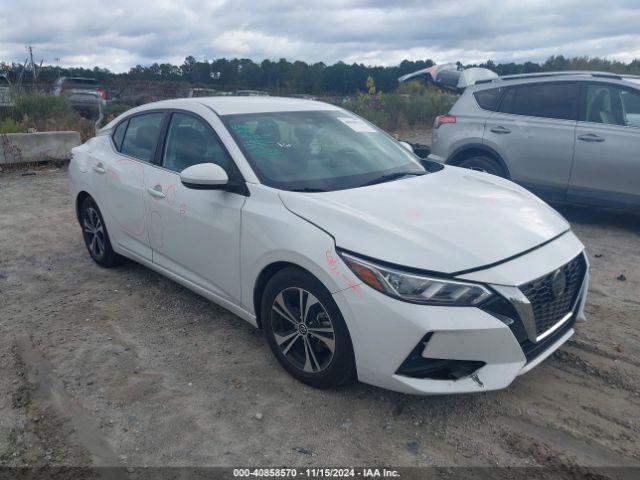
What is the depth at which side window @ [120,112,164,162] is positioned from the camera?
461cm

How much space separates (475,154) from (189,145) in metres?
4.49

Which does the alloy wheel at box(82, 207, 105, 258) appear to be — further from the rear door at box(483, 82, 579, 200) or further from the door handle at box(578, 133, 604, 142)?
the door handle at box(578, 133, 604, 142)

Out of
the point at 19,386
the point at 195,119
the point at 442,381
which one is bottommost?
the point at 19,386

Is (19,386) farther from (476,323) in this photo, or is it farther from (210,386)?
(476,323)

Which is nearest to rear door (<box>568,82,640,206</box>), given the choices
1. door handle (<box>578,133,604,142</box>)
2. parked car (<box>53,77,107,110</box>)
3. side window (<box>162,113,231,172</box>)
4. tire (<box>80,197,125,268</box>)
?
door handle (<box>578,133,604,142</box>)

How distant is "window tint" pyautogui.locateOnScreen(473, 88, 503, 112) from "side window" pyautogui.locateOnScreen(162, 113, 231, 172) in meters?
4.52

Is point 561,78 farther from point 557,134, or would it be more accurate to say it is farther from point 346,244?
point 346,244

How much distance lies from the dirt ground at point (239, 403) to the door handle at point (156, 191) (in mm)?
936

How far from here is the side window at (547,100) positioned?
22.2ft

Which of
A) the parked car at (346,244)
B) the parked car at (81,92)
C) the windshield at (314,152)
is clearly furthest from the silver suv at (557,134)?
the parked car at (81,92)

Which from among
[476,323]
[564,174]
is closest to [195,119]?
[476,323]

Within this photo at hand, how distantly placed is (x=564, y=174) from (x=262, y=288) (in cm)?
464

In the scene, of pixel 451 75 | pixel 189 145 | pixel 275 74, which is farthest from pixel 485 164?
pixel 275 74

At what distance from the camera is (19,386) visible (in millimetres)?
3502
